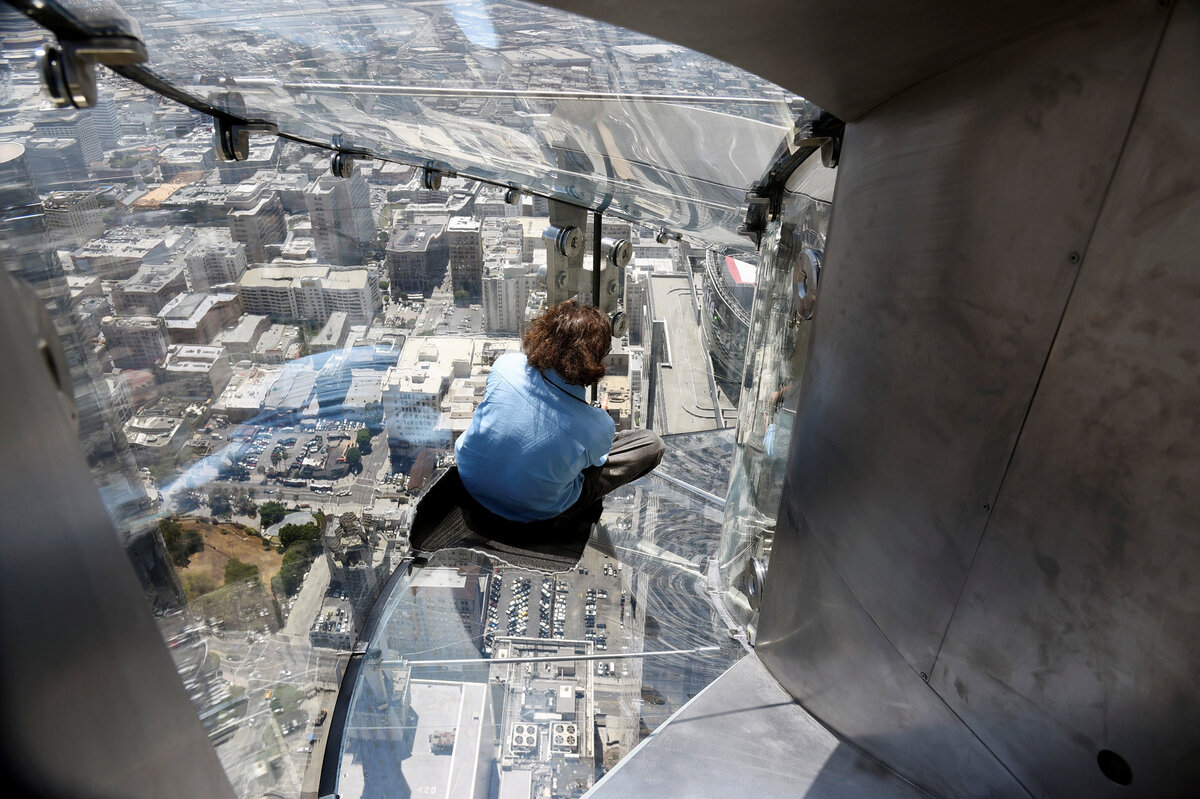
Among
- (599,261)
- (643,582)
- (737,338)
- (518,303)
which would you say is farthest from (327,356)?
(643,582)

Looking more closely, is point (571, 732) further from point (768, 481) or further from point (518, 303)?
point (518, 303)

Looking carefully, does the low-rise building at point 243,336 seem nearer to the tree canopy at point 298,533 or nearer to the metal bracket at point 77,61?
the tree canopy at point 298,533

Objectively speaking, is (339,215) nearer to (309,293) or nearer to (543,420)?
(309,293)

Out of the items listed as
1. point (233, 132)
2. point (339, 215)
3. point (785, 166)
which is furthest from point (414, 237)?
point (785, 166)

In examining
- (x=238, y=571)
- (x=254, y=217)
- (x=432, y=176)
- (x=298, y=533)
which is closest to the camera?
(x=432, y=176)

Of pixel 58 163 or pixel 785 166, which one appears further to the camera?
pixel 58 163

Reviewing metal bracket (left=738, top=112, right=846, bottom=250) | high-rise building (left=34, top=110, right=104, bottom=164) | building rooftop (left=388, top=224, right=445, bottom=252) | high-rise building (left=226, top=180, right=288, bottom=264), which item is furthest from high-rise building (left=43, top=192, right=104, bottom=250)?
building rooftop (left=388, top=224, right=445, bottom=252)

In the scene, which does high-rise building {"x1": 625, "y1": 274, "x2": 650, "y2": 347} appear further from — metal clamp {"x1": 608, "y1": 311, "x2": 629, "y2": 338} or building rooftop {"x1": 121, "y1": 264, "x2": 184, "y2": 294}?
building rooftop {"x1": 121, "y1": 264, "x2": 184, "y2": 294}
